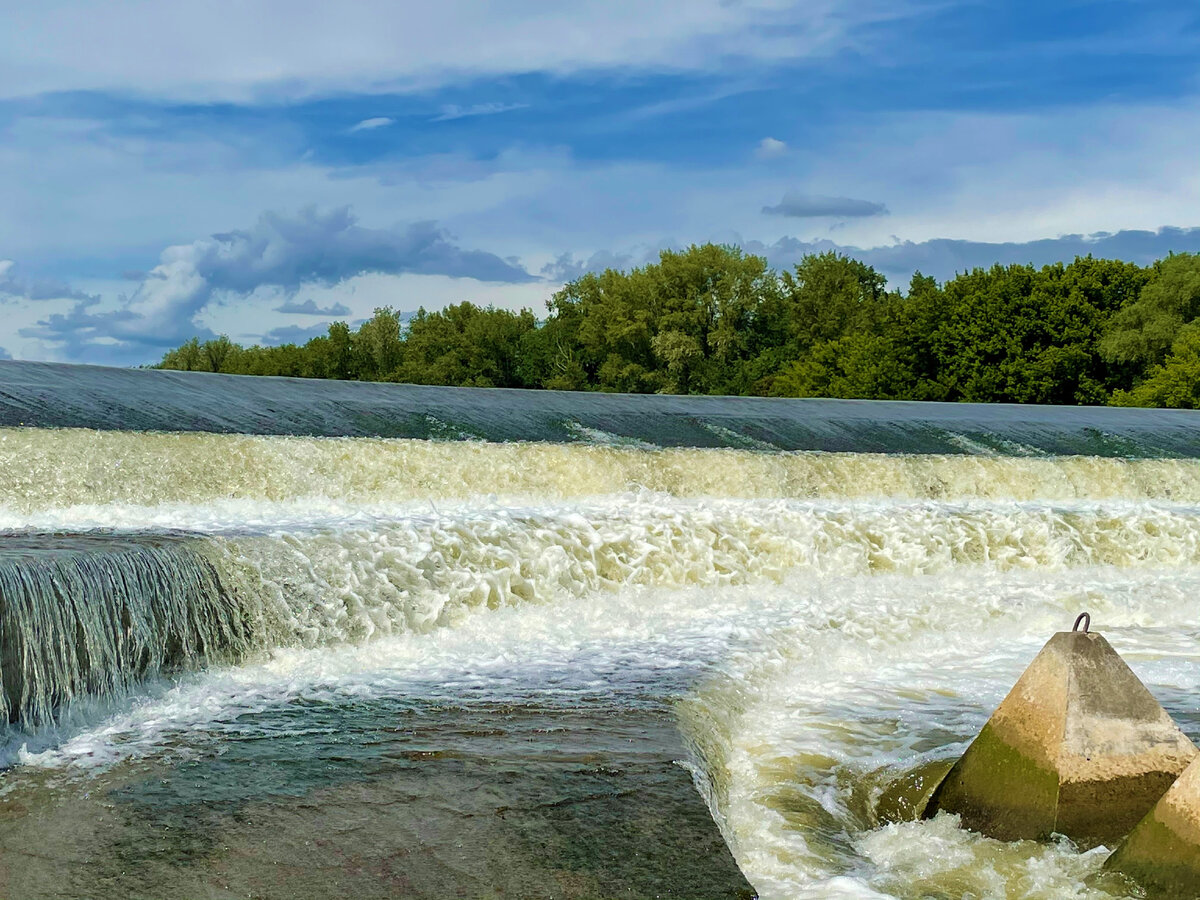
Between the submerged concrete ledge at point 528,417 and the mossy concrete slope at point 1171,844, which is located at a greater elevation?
the submerged concrete ledge at point 528,417

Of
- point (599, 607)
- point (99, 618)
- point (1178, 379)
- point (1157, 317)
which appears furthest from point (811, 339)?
point (99, 618)

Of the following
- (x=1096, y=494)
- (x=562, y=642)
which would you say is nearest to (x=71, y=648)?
(x=562, y=642)

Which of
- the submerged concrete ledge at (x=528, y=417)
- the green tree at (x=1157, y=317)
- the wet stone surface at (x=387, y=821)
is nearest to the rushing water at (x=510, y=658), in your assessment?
the wet stone surface at (x=387, y=821)

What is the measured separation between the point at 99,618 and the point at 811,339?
52195 mm

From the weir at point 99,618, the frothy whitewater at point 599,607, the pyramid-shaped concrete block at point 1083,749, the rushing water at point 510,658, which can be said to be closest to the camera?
the rushing water at point 510,658

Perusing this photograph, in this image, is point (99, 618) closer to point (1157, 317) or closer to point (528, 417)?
point (528, 417)

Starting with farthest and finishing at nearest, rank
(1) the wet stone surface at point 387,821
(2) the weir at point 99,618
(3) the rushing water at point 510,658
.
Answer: (2) the weir at point 99,618 < (3) the rushing water at point 510,658 < (1) the wet stone surface at point 387,821

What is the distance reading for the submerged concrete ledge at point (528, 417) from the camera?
46.1 ft

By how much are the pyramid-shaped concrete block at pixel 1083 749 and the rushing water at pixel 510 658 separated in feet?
0.51

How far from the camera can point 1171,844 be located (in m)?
3.81

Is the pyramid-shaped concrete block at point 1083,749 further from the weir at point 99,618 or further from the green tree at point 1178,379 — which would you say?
the green tree at point 1178,379

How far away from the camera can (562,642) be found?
7.56 metres

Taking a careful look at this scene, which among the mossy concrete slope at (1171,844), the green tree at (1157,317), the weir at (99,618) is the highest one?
the green tree at (1157,317)

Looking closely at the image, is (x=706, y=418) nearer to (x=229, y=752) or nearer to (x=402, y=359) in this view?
(x=229, y=752)
